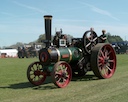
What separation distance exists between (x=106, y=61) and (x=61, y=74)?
2.63m

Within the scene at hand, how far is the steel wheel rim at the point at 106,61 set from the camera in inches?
379

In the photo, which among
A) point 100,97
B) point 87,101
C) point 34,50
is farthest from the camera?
point 34,50

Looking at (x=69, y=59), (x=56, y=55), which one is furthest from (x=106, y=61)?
(x=56, y=55)

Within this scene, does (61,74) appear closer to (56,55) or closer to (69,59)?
(56,55)

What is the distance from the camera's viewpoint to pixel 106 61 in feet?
32.5

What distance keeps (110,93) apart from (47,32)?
2.77m

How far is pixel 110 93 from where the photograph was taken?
6.71 metres

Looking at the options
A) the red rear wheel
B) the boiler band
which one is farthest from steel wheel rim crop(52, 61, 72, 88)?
the red rear wheel

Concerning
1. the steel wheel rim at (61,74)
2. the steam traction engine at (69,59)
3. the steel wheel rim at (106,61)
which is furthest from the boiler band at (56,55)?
the steel wheel rim at (106,61)

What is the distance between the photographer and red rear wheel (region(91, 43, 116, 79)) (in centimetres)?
925

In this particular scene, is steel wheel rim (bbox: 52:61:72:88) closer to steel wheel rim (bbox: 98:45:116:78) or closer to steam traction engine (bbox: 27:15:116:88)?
steam traction engine (bbox: 27:15:116:88)

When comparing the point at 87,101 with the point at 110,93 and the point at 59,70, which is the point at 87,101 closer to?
the point at 110,93

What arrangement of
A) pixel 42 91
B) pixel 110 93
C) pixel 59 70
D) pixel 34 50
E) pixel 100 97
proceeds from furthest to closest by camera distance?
pixel 34 50 < pixel 59 70 < pixel 42 91 < pixel 110 93 < pixel 100 97

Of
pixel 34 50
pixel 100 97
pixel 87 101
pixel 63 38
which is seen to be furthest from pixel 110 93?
pixel 34 50
